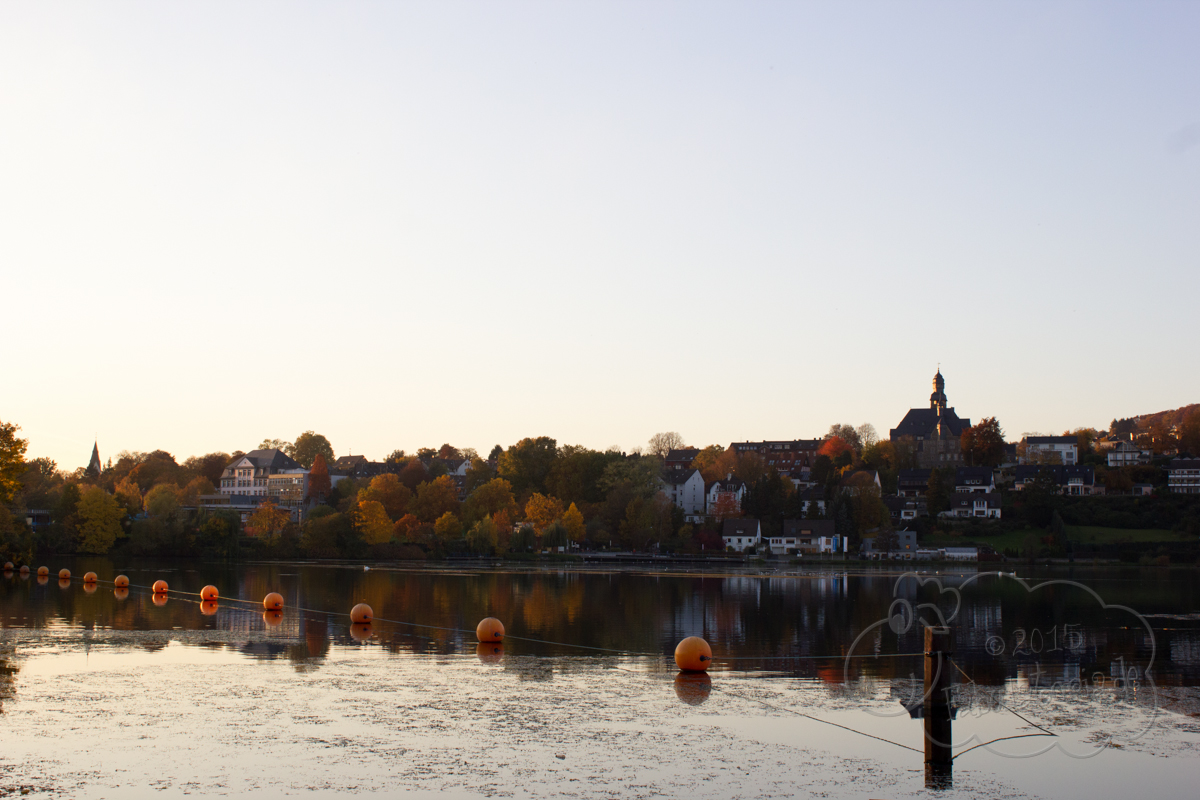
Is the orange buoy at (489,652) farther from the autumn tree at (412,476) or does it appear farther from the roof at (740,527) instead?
the autumn tree at (412,476)

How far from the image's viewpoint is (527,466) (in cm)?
13888

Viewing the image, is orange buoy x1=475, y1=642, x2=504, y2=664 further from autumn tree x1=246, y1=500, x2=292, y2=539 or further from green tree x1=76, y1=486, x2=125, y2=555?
autumn tree x1=246, y1=500, x2=292, y2=539

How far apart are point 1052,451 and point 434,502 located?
104266 mm

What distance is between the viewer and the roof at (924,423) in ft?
585

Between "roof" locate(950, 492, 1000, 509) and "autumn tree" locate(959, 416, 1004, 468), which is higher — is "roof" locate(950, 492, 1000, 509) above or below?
below

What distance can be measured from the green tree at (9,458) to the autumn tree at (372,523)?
47424mm

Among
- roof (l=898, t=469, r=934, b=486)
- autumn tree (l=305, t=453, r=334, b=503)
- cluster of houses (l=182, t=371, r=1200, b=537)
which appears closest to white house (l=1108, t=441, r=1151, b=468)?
cluster of houses (l=182, t=371, r=1200, b=537)

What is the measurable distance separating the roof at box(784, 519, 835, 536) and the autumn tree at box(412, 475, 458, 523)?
137ft

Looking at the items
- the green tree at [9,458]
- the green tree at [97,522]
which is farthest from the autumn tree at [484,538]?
the green tree at [9,458]

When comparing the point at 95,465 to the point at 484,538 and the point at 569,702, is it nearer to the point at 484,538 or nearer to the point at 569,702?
the point at 484,538

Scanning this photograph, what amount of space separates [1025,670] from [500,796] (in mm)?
18082

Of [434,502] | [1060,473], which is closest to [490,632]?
[434,502]

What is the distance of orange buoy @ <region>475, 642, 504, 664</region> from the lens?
1062 inches

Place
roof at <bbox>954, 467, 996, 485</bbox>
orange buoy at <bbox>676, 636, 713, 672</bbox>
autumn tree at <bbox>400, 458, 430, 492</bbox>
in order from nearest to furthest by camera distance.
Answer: orange buoy at <bbox>676, 636, 713, 672</bbox>
roof at <bbox>954, 467, 996, 485</bbox>
autumn tree at <bbox>400, 458, 430, 492</bbox>
